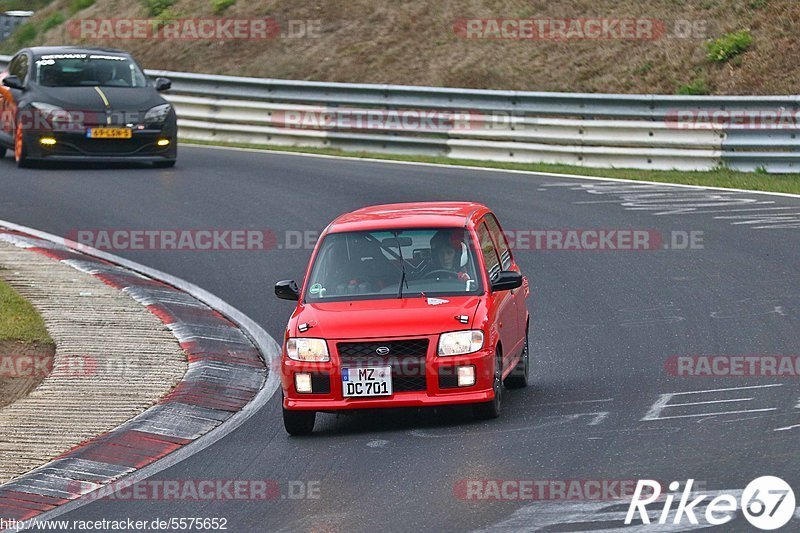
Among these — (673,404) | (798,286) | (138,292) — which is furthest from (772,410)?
(138,292)

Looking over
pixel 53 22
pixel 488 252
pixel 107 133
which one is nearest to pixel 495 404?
pixel 488 252

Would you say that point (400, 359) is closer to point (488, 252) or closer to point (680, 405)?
point (488, 252)

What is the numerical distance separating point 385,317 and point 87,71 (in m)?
14.1

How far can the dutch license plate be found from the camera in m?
21.4

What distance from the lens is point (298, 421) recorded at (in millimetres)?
9750

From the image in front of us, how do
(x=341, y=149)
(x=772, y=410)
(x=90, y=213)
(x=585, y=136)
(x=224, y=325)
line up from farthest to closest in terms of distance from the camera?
1. (x=341, y=149)
2. (x=585, y=136)
3. (x=90, y=213)
4. (x=224, y=325)
5. (x=772, y=410)

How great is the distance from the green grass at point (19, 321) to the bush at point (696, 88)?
13.6m

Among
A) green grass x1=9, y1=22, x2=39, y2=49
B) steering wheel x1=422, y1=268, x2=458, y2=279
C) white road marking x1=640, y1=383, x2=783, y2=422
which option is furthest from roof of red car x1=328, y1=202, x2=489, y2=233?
green grass x1=9, y1=22, x2=39, y2=49

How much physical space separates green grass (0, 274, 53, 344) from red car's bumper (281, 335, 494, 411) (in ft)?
11.5

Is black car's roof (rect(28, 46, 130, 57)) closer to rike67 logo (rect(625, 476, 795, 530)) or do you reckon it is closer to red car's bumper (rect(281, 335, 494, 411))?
red car's bumper (rect(281, 335, 494, 411))

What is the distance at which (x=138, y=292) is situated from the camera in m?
14.4

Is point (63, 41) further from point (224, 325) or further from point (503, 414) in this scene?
point (503, 414)

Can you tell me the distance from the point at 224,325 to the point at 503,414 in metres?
4.06

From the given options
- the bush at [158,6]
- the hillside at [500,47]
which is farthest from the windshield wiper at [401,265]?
the bush at [158,6]
